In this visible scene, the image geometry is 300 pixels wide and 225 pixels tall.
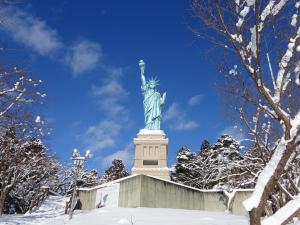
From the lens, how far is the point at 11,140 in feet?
62.8

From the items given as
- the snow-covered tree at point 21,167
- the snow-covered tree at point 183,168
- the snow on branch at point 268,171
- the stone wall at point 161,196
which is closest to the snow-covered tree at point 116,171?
the snow-covered tree at point 183,168

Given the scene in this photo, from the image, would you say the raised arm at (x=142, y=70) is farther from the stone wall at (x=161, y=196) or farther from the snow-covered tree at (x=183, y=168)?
the stone wall at (x=161, y=196)

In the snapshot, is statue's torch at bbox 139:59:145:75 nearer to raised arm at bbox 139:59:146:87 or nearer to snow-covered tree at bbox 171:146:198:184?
raised arm at bbox 139:59:146:87

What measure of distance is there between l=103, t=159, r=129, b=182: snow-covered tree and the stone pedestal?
54.2ft

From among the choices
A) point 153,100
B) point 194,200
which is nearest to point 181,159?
point 153,100

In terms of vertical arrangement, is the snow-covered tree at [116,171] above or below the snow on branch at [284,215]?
above

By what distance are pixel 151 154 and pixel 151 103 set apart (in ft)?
22.1

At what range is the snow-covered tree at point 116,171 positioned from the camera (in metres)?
48.7

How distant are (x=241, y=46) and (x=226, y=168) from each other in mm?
12671

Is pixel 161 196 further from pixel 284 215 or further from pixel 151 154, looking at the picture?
pixel 284 215

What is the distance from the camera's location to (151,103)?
122 ft

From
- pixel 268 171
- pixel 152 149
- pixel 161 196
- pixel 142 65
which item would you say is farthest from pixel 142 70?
pixel 268 171

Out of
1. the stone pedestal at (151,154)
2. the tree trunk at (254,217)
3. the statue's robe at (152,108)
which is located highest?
the statue's robe at (152,108)

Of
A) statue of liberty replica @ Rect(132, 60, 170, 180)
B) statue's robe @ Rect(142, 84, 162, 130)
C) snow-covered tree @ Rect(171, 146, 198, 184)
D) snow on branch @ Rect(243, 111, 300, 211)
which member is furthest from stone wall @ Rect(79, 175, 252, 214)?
snow-covered tree @ Rect(171, 146, 198, 184)
